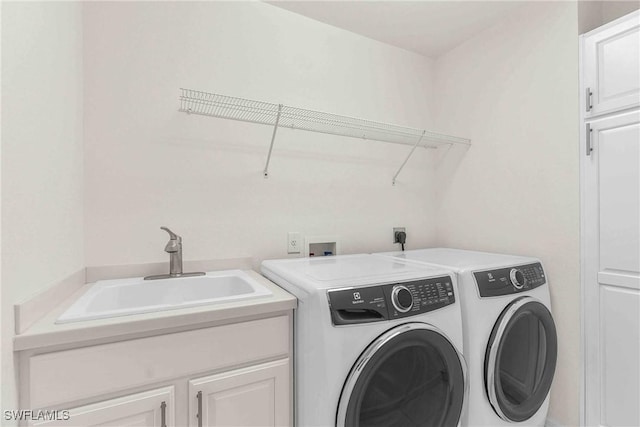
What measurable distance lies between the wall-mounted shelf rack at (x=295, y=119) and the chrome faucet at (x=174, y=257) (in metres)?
0.62

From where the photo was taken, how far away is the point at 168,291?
148 centimetres

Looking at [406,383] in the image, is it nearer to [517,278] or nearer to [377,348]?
[377,348]

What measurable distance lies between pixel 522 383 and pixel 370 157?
5.15 feet

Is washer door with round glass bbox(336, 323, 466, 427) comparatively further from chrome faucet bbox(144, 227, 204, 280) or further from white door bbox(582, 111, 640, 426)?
chrome faucet bbox(144, 227, 204, 280)

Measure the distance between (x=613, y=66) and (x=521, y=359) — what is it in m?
1.51

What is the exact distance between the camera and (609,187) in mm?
1488

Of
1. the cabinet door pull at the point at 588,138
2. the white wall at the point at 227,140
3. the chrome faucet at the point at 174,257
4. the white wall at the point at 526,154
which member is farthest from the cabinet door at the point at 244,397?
the cabinet door pull at the point at 588,138

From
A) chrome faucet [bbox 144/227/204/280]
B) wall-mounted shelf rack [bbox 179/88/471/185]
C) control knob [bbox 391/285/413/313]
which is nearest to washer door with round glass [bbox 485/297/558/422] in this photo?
control knob [bbox 391/285/413/313]

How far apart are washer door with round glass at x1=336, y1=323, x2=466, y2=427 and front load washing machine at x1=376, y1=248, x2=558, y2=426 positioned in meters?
0.16

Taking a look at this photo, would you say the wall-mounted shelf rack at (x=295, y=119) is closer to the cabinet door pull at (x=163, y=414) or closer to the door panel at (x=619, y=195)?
the door panel at (x=619, y=195)

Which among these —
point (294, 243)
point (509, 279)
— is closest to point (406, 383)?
point (509, 279)

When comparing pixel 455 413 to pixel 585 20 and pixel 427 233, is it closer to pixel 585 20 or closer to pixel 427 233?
pixel 427 233

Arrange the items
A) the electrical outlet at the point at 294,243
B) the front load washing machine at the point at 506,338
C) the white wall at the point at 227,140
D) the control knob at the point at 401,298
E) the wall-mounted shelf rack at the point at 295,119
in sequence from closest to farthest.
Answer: the control knob at the point at 401,298 < the front load washing machine at the point at 506,338 < the white wall at the point at 227,140 < the wall-mounted shelf rack at the point at 295,119 < the electrical outlet at the point at 294,243

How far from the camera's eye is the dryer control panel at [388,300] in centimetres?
108
